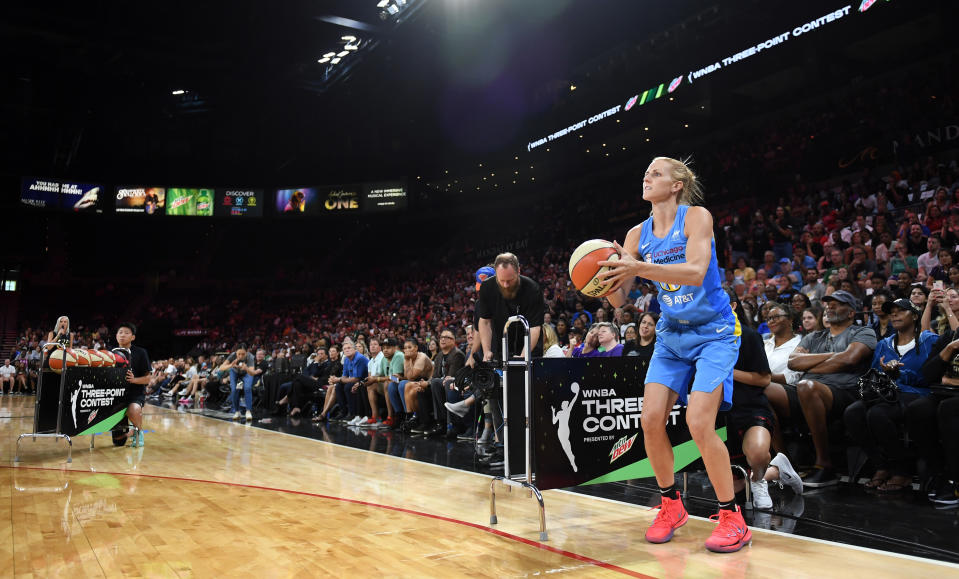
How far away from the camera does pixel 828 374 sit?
4.71m

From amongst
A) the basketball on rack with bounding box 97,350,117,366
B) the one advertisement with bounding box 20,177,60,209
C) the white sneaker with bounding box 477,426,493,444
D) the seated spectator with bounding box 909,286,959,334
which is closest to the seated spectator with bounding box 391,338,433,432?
the white sneaker with bounding box 477,426,493,444

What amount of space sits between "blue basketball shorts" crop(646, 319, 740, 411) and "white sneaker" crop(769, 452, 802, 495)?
1375 mm

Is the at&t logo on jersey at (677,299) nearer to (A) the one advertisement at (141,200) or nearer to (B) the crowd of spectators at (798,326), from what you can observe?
(B) the crowd of spectators at (798,326)

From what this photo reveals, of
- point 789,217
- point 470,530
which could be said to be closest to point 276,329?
point 789,217

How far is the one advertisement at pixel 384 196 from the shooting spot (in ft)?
85.5

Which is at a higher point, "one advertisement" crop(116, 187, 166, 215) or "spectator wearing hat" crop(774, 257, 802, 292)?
"one advertisement" crop(116, 187, 166, 215)

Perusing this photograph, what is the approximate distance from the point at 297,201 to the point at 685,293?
25681 millimetres

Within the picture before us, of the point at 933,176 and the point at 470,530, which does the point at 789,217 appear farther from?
the point at 470,530

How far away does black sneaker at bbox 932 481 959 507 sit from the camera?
3647mm

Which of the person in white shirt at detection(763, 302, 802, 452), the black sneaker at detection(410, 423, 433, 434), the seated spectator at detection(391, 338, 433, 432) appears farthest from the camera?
the seated spectator at detection(391, 338, 433, 432)

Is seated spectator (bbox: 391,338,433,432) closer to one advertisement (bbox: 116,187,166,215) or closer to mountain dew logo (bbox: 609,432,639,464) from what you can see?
mountain dew logo (bbox: 609,432,639,464)

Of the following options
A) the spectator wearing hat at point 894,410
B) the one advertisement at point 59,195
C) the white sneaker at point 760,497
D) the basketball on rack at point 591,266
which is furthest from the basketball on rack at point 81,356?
the one advertisement at point 59,195

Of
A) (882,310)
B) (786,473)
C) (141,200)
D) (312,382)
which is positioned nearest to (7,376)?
(141,200)

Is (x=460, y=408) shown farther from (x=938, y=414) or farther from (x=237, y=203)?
(x=237, y=203)
